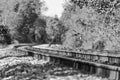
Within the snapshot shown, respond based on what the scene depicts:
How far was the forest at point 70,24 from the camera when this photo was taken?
47.4 ft

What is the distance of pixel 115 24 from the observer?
13.2m

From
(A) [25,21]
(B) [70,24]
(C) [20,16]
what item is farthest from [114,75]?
(A) [25,21]

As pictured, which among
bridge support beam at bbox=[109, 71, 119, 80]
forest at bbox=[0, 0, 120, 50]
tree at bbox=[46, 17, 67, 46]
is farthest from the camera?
tree at bbox=[46, 17, 67, 46]

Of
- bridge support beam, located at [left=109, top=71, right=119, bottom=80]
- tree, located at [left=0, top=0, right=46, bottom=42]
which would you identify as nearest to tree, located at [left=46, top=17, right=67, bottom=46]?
tree, located at [left=0, top=0, right=46, bottom=42]

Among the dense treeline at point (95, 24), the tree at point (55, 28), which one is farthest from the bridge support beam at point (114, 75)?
the tree at point (55, 28)

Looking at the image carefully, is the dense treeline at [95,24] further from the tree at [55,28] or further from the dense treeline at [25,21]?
the dense treeline at [25,21]

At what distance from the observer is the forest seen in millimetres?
14450

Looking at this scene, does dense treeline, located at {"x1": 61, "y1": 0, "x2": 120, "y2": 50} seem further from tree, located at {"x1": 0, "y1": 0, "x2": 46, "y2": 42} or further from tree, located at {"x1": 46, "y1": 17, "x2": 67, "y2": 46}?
tree, located at {"x1": 0, "y1": 0, "x2": 46, "y2": 42}

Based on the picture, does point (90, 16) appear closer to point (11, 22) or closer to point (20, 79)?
point (20, 79)

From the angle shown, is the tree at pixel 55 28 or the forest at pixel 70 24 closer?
the forest at pixel 70 24

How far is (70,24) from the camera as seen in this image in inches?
902

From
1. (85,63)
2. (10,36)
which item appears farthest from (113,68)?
(10,36)

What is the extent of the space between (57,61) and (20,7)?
101 feet

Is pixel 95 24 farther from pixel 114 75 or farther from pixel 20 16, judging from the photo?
pixel 20 16
